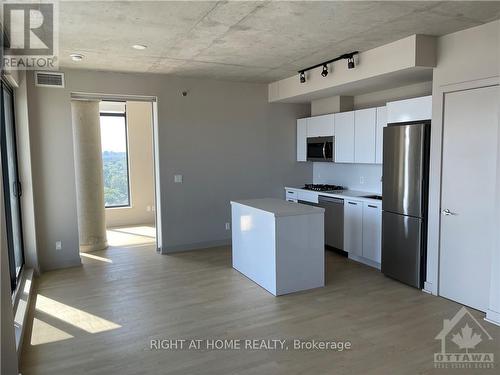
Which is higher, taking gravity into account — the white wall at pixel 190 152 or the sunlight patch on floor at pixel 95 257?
the white wall at pixel 190 152

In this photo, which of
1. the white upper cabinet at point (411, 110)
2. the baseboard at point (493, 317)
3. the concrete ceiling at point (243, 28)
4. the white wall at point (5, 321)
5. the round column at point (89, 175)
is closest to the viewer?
the white wall at point (5, 321)

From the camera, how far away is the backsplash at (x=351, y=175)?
18.5ft

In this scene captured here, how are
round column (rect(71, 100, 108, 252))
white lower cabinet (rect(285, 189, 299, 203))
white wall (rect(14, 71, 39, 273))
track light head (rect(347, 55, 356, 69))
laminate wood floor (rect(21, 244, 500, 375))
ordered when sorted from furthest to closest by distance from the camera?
white lower cabinet (rect(285, 189, 299, 203)), round column (rect(71, 100, 108, 252)), white wall (rect(14, 71, 39, 273)), track light head (rect(347, 55, 356, 69)), laminate wood floor (rect(21, 244, 500, 375))

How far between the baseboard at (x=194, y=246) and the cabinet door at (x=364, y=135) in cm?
251

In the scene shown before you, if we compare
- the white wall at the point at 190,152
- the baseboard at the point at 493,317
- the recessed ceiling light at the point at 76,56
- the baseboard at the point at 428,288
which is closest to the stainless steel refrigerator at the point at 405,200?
the baseboard at the point at 428,288

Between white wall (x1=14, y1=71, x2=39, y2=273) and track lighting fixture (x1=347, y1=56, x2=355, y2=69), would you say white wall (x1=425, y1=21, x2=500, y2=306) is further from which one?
white wall (x1=14, y1=71, x2=39, y2=273)

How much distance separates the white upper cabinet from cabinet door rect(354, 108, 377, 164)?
598mm

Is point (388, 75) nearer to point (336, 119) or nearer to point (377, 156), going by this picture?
point (377, 156)

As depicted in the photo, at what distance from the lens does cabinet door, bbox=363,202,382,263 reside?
16.0ft

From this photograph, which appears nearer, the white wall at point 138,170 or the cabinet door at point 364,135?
the cabinet door at point 364,135

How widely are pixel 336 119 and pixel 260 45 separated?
215 cm

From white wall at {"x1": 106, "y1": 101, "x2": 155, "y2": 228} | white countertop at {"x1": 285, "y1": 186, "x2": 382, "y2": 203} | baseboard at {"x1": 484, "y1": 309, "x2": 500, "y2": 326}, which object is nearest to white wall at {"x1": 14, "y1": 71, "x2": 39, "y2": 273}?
white wall at {"x1": 106, "y1": 101, "x2": 155, "y2": 228}

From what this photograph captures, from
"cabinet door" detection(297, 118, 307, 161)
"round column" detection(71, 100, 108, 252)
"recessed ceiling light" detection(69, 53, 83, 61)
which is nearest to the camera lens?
"recessed ceiling light" detection(69, 53, 83, 61)

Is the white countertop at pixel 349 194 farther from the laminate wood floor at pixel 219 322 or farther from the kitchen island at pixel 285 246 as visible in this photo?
the kitchen island at pixel 285 246
